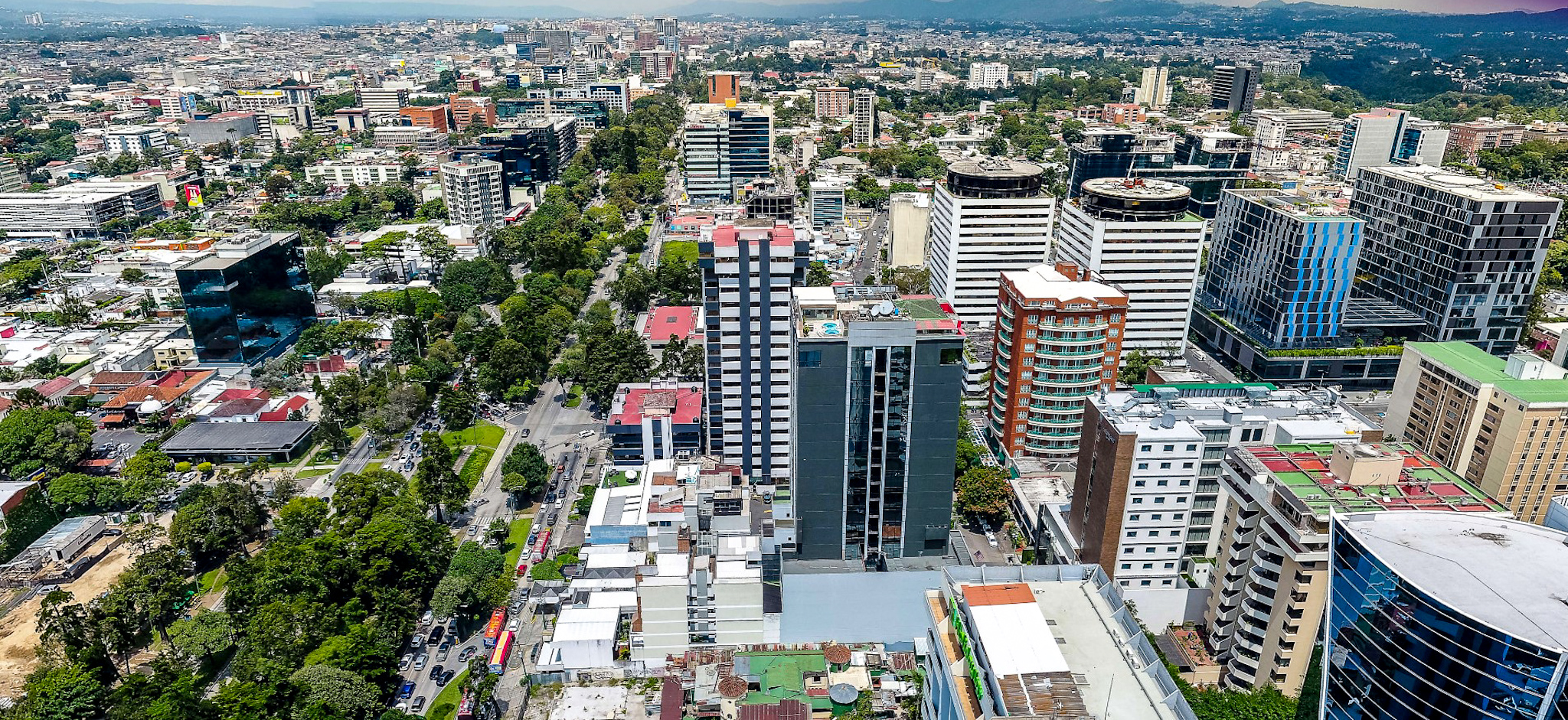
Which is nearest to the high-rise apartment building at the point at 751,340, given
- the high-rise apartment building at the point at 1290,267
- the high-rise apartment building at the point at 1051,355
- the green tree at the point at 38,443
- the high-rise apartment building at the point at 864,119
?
the high-rise apartment building at the point at 1051,355

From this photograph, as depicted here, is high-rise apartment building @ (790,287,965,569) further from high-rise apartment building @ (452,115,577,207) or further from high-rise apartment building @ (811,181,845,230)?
high-rise apartment building @ (452,115,577,207)

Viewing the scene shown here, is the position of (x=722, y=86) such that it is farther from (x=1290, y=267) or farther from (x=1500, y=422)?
(x=1500, y=422)

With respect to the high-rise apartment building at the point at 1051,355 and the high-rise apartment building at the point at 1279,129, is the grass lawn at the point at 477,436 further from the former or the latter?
the high-rise apartment building at the point at 1279,129

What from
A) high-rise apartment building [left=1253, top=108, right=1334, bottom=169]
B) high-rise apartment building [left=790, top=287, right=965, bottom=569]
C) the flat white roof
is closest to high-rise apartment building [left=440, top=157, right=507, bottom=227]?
high-rise apartment building [left=790, top=287, right=965, bottom=569]

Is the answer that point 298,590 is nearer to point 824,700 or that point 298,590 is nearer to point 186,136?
point 824,700

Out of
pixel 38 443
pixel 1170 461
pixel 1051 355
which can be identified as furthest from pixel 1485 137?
pixel 38 443

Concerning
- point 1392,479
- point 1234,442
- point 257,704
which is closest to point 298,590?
point 257,704
